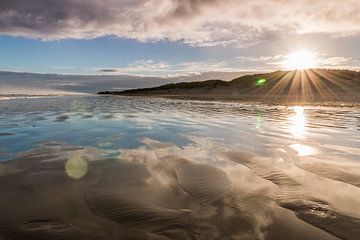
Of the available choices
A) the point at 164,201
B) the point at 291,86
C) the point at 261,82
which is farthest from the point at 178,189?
the point at 261,82

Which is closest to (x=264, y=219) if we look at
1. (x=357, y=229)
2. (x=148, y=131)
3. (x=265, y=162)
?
(x=357, y=229)

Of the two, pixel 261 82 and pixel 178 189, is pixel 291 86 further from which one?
pixel 178 189

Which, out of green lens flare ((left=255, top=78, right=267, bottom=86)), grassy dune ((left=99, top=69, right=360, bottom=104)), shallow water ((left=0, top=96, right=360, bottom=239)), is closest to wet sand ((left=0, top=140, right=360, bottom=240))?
shallow water ((left=0, top=96, right=360, bottom=239))

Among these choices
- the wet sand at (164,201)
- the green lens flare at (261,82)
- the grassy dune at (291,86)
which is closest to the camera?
the wet sand at (164,201)

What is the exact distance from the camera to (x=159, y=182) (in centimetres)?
525

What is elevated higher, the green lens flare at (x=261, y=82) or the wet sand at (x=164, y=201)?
the green lens flare at (x=261, y=82)

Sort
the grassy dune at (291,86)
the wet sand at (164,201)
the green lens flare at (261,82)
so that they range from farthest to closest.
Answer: the green lens flare at (261,82), the grassy dune at (291,86), the wet sand at (164,201)

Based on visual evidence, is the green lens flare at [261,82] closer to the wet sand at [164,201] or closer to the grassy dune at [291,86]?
the grassy dune at [291,86]

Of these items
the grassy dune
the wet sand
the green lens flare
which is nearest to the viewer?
the wet sand

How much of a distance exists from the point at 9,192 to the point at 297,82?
56.6m

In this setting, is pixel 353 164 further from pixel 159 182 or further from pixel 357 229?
pixel 159 182

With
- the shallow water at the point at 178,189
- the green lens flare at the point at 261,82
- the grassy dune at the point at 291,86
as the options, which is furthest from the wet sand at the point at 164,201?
the green lens flare at the point at 261,82

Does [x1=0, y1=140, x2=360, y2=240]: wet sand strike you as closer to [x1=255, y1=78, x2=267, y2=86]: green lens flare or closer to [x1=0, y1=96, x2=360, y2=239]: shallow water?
[x1=0, y1=96, x2=360, y2=239]: shallow water

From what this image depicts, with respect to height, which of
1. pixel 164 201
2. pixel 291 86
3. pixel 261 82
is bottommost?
pixel 164 201
